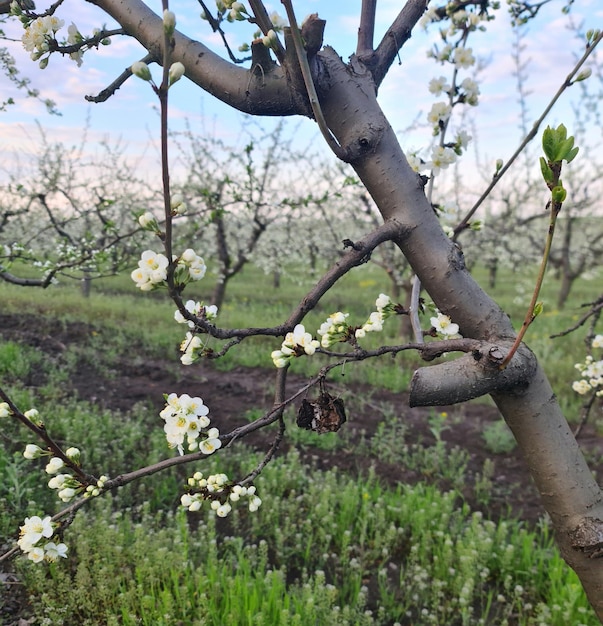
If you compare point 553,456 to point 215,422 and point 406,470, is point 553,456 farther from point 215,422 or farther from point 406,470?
point 215,422

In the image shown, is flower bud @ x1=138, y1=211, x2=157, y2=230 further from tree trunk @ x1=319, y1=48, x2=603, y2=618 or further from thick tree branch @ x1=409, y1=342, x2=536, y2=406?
thick tree branch @ x1=409, y1=342, x2=536, y2=406

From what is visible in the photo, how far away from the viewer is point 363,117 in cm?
117

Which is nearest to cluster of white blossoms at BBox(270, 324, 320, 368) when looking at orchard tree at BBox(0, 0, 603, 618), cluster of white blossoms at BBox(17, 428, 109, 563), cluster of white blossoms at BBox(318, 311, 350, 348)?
orchard tree at BBox(0, 0, 603, 618)

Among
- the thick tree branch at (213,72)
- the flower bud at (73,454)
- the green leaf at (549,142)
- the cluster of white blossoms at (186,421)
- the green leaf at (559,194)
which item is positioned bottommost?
the flower bud at (73,454)

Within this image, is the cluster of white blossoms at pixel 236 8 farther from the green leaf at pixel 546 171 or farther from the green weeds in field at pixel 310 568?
the green weeds in field at pixel 310 568

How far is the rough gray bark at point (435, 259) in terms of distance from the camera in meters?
1.18

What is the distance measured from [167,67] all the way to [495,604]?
127 inches

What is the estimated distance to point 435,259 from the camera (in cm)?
121

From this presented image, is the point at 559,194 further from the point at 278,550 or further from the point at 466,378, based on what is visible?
the point at 278,550

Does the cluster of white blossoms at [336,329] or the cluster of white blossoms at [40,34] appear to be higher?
the cluster of white blossoms at [40,34]

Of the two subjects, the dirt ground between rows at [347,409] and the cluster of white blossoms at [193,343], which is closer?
the cluster of white blossoms at [193,343]

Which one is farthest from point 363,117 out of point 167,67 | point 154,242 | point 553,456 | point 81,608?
point 154,242

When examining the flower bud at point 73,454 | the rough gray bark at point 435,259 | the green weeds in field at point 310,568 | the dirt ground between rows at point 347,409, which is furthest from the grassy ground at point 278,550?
the rough gray bark at point 435,259

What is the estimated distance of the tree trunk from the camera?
1.18m
